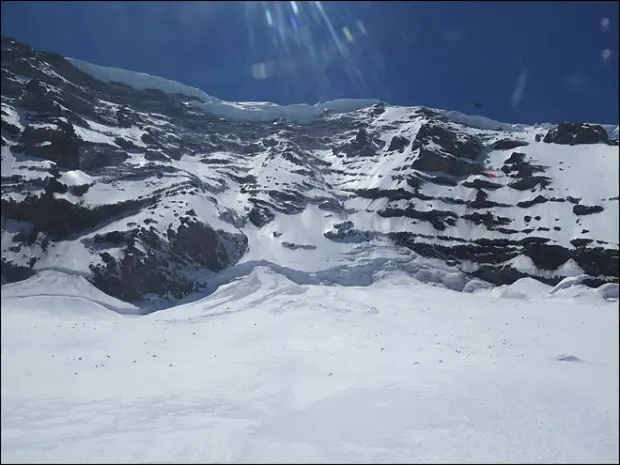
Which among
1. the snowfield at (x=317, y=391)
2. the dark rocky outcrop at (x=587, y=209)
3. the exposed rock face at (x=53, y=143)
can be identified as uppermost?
the exposed rock face at (x=53, y=143)

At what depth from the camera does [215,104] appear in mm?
129750

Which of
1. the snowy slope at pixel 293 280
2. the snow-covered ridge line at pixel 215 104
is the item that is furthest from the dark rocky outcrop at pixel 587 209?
the snow-covered ridge line at pixel 215 104

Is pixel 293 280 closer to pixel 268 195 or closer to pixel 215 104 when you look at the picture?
pixel 268 195

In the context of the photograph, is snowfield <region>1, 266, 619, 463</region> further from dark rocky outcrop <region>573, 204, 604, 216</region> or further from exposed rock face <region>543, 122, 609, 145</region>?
exposed rock face <region>543, 122, 609, 145</region>

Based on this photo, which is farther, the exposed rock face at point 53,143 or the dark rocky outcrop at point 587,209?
the dark rocky outcrop at point 587,209

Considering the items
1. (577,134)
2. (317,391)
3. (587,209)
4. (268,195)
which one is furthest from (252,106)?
(317,391)

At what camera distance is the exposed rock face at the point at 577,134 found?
9950 cm

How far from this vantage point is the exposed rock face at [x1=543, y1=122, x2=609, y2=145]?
326 feet

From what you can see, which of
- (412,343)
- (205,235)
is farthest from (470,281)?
(412,343)

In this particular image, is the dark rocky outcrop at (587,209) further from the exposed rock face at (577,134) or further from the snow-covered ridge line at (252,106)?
the snow-covered ridge line at (252,106)

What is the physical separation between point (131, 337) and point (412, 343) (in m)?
15.4

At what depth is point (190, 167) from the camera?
3659 inches

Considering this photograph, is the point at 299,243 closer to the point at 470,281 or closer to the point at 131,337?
the point at 470,281

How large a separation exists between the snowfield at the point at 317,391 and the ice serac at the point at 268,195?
2771 cm
